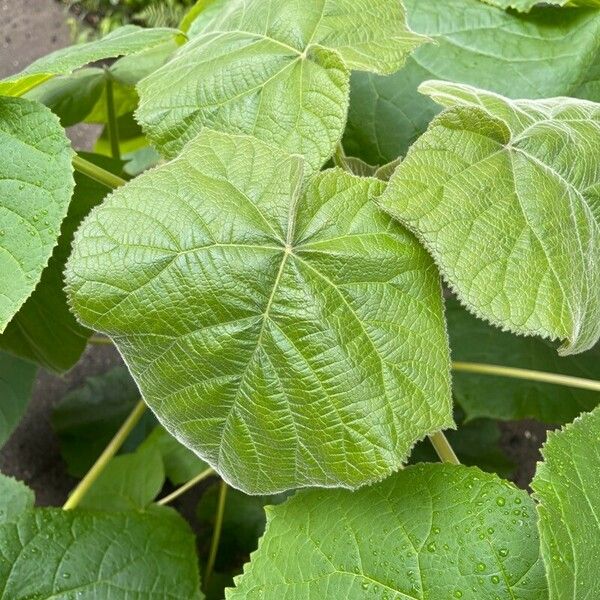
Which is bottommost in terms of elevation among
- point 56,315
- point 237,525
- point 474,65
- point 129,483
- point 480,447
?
point 480,447

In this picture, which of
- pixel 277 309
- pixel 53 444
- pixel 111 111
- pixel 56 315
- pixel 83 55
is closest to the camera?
pixel 277 309

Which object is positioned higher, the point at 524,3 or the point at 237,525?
the point at 524,3

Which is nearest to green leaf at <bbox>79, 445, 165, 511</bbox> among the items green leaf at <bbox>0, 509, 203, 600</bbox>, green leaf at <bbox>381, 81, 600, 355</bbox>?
green leaf at <bbox>0, 509, 203, 600</bbox>

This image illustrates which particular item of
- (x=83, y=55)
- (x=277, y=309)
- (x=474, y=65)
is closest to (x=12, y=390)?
(x=83, y=55)

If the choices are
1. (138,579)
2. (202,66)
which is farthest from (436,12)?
(138,579)

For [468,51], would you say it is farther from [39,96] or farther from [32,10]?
[32,10]

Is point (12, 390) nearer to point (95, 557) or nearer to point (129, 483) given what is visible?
point (129, 483)
